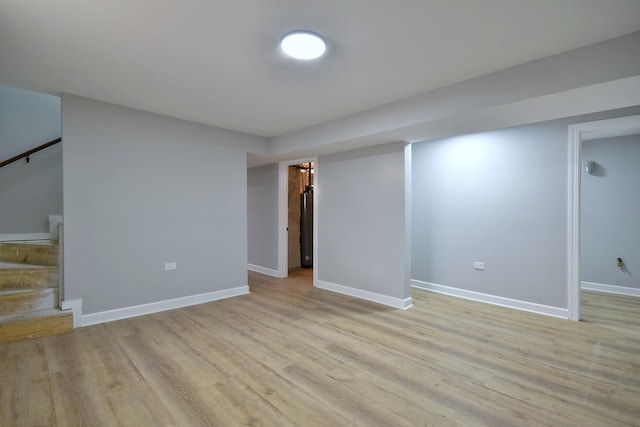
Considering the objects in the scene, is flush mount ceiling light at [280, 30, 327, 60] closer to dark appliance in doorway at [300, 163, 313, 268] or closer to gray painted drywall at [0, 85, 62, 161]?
gray painted drywall at [0, 85, 62, 161]

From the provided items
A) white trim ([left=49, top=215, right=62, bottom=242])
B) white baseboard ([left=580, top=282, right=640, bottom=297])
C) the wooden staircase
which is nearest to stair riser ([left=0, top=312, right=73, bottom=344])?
the wooden staircase

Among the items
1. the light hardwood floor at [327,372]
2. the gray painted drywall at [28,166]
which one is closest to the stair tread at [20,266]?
the light hardwood floor at [327,372]

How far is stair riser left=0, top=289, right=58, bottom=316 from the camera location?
9.16 ft

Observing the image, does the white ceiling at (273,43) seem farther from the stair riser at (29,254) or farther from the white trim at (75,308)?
the white trim at (75,308)

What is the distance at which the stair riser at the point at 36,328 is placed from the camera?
268 centimetres

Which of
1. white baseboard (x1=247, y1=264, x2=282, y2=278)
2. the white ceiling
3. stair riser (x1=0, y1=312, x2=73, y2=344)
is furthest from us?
white baseboard (x1=247, y1=264, x2=282, y2=278)

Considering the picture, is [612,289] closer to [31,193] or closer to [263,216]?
[263,216]

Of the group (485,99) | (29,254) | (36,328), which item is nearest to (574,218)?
(485,99)

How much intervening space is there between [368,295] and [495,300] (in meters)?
1.67

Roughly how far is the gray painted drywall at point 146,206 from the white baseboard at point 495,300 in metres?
2.92

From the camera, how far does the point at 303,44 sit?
2.01 metres

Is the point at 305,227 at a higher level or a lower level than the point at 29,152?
lower

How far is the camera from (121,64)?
2.38m

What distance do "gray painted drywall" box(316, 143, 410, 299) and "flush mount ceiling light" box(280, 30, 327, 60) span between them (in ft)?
6.65
